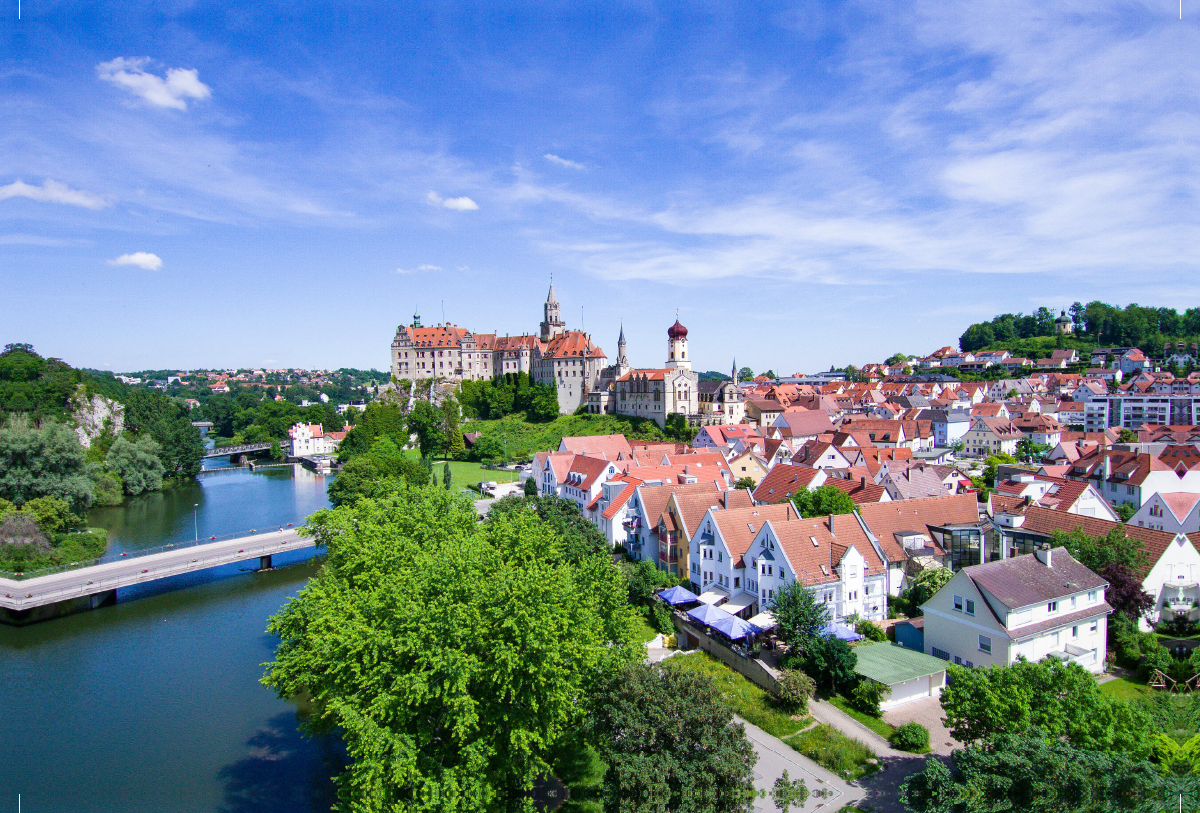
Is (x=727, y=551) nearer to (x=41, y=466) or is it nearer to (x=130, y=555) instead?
(x=130, y=555)

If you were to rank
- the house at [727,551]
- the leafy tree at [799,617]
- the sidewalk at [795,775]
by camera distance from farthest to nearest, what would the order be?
the house at [727,551] < the leafy tree at [799,617] < the sidewalk at [795,775]

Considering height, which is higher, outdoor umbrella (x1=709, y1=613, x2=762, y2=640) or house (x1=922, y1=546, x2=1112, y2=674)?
house (x1=922, y1=546, x2=1112, y2=674)

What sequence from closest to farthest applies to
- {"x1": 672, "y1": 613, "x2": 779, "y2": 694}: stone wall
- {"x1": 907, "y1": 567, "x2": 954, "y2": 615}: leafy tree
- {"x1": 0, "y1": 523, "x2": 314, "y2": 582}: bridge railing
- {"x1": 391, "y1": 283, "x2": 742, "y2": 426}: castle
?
1. {"x1": 672, "y1": 613, "x2": 779, "y2": 694}: stone wall
2. {"x1": 907, "y1": 567, "x2": 954, "y2": 615}: leafy tree
3. {"x1": 0, "y1": 523, "x2": 314, "y2": 582}: bridge railing
4. {"x1": 391, "y1": 283, "x2": 742, "y2": 426}: castle

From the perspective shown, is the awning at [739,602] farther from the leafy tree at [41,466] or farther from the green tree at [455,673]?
the leafy tree at [41,466]

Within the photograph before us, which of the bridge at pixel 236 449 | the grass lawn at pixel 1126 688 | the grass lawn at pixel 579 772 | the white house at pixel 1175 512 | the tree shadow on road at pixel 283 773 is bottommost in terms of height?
the tree shadow on road at pixel 283 773

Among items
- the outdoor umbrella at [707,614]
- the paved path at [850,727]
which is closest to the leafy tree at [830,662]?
the paved path at [850,727]

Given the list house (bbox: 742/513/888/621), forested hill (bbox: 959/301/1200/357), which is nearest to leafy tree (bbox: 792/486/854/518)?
house (bbox: 742/513/888/621)

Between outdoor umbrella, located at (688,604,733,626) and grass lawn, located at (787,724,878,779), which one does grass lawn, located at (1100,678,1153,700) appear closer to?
grass lawn, located at (787,724,878,779)
